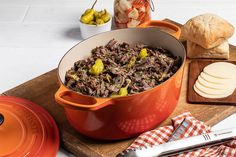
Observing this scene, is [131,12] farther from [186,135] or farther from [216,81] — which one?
[186,135]

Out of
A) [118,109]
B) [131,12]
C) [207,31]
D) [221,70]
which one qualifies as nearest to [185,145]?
[118,109]

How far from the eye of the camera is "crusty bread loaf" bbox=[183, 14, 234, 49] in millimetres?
1641

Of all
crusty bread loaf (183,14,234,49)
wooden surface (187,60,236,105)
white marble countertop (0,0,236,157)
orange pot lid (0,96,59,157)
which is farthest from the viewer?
white marble countertop (0,0,236,157)

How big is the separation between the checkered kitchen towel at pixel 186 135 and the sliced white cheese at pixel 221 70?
0.72 ft

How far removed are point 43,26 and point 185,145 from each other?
3.17ft

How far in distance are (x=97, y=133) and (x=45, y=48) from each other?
0.65 m

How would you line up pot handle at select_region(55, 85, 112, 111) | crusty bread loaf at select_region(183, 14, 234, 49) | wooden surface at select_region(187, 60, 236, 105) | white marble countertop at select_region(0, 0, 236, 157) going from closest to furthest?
pot handle at select_region(55, 85, 112, 111) < wooden surface at select_region(187, 60, 236, 105) < crusty bread loaf at select_region(183, 14, 234, 49) < white marble countertop at select_region(0, 0, 236, 157)

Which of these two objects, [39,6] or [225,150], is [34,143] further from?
[39,6]

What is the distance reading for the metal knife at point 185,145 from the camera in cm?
126

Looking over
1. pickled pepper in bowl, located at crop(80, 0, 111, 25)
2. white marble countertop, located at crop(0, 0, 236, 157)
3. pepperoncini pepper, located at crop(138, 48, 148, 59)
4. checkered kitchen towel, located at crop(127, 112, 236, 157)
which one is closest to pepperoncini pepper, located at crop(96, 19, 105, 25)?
pickled pepper in bowl, located at crop(80, 0, 111, 25)

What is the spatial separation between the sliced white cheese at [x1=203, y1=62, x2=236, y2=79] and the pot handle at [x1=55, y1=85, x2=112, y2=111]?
0.45m

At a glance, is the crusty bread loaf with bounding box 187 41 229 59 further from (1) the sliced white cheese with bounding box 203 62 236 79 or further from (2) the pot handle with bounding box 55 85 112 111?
(2) the pot handle with bounding box 55 85 112 111

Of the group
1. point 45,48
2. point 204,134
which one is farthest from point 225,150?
point 45,48

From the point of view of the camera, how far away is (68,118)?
1372 mm
